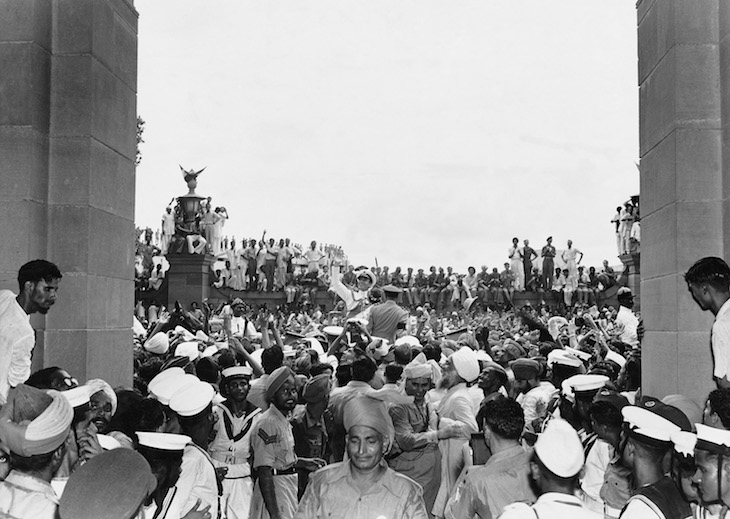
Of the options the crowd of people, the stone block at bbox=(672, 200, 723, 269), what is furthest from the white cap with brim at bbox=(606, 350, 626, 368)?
the stone block at bbox=(672, 200, 723, 269)

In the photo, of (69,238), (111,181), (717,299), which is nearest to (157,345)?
(111,181)

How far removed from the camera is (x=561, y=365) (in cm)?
769

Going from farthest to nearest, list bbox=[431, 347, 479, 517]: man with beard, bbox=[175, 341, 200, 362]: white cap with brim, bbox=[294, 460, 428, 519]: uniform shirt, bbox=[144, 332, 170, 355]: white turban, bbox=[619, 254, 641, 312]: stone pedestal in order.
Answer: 1. bbox=[619, 254, 641, 312]: stone pedestal
2. bbox=[144, 332, 170, 355]: white turban
3. bbox=[175, 341, 200, 362]: white cap with brim
4. bbox=[431, 347, 479, 517]: man with beard
5. bbox=[294, 460, 428, 519]: uniform shirt

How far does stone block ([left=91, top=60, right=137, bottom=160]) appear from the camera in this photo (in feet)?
25.3

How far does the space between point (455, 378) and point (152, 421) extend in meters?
3.39

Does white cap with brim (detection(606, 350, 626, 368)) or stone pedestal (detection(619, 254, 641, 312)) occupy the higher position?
stone pedestal (detection(619, 254, 641, 312))

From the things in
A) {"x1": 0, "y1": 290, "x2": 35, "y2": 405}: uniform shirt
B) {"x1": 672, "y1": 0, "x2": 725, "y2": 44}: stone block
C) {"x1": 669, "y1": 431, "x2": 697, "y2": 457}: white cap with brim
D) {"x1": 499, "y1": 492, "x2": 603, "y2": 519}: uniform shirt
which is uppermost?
{"x1": 672, "y1": 0, "x2": 725, "y2": 44}: stone block

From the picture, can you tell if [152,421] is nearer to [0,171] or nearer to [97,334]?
[97,334]

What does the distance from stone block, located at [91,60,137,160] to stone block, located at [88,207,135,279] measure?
2.44ft

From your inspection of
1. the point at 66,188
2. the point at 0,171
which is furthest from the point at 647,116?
the point at 0,171

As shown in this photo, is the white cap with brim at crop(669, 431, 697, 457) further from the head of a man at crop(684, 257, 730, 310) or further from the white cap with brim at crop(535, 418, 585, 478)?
the head of a man at crop(684, 257, 730, 310)

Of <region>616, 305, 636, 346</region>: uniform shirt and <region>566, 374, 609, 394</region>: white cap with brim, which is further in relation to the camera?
<region>616, 305, 636, 346</region>: uniform shirt

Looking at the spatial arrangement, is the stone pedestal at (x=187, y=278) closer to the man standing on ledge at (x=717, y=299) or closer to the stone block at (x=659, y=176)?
the stone block at (x=659, y=176)

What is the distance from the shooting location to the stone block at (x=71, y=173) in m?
7.54
